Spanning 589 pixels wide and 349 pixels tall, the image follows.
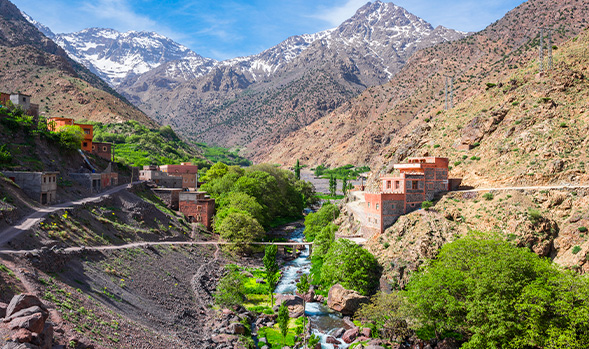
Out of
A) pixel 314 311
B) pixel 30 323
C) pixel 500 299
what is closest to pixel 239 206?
pixel 314 311

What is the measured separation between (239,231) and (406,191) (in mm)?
28795

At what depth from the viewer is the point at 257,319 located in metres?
43.5

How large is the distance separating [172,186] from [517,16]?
168 meters

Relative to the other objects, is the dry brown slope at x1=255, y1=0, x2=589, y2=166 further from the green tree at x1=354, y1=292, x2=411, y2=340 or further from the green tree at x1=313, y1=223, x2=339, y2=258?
the green tree at x1=354, y1=292, x2=411, y2=340

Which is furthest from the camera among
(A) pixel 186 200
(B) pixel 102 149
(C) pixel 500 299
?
(B) pixel 102 149

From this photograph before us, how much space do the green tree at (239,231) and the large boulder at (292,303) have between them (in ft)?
58.9

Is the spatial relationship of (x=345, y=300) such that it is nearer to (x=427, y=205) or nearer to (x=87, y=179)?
(x=427, y=205)

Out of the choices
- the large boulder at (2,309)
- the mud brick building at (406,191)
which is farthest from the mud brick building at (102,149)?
the large boulder at (2,309)

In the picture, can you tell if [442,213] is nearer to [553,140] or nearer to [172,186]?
[553,140]

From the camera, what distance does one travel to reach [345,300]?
45.7 m

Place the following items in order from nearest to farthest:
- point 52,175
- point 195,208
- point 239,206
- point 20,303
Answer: point 20,303, point 52,175, point 195,208, point 239,206

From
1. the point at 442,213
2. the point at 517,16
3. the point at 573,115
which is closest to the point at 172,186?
the point at 442,213

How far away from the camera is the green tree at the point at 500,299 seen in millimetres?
30344

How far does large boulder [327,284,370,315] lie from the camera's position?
45.5m
